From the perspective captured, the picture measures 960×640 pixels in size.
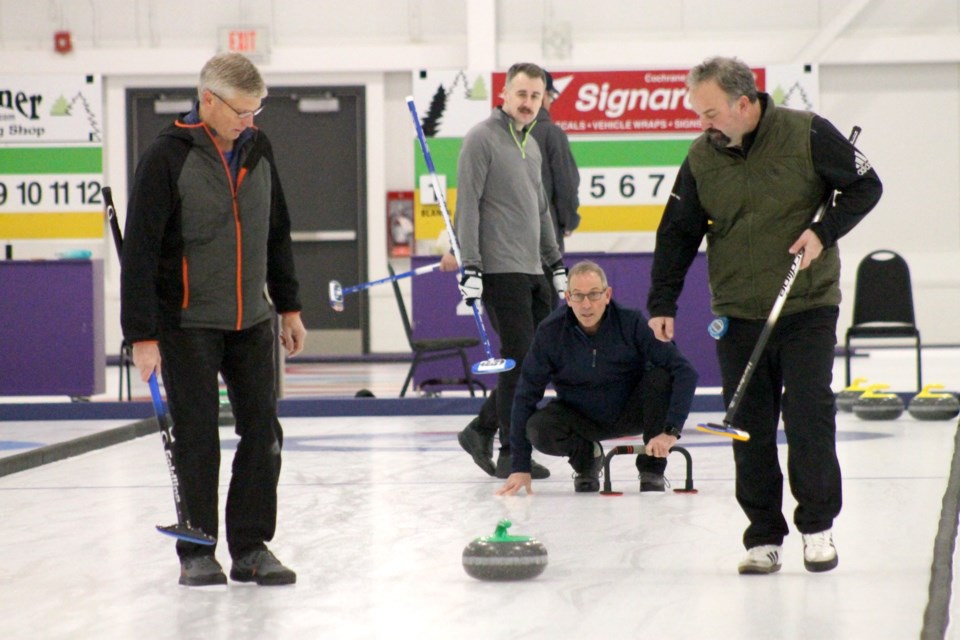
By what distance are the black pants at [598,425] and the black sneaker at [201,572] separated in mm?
1482

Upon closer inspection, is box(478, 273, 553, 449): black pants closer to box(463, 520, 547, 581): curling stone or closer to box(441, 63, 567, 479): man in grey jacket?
box(441, 63, 567, 479): man in grey jacket

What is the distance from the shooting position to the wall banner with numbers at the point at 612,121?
12.2 m

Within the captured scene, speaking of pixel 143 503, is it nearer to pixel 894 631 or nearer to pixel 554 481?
pixel 554 481

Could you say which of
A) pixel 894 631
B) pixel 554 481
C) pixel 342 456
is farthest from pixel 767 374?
pixel 342 456

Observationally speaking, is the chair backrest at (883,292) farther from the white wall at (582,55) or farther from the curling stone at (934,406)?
the white wall at (582,55)

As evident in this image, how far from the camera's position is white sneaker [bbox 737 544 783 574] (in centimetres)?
312

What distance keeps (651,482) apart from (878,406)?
2456 millimetres

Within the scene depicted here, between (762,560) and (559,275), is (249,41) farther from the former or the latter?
(762,560)

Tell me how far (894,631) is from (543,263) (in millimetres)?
2794

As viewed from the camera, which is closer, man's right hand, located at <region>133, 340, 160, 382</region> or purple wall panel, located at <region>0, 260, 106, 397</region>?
man's right hand, located at <region>133, 340, 160, 382</region>

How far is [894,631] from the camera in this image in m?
2.54

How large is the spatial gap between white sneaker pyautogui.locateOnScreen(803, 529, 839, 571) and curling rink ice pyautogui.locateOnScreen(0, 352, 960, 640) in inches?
1.2

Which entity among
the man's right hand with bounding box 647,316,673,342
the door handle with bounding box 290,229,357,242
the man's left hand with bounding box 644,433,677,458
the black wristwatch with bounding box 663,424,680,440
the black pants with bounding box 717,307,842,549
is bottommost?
the man's left hand with bounding box 644,433,677,458

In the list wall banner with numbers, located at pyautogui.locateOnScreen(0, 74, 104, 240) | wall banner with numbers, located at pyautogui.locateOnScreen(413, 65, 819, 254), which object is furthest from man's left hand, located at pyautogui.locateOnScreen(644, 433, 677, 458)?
wall banner with numbers, located at pyautogui.locateOnScreen(0, 74, 104, 240)
